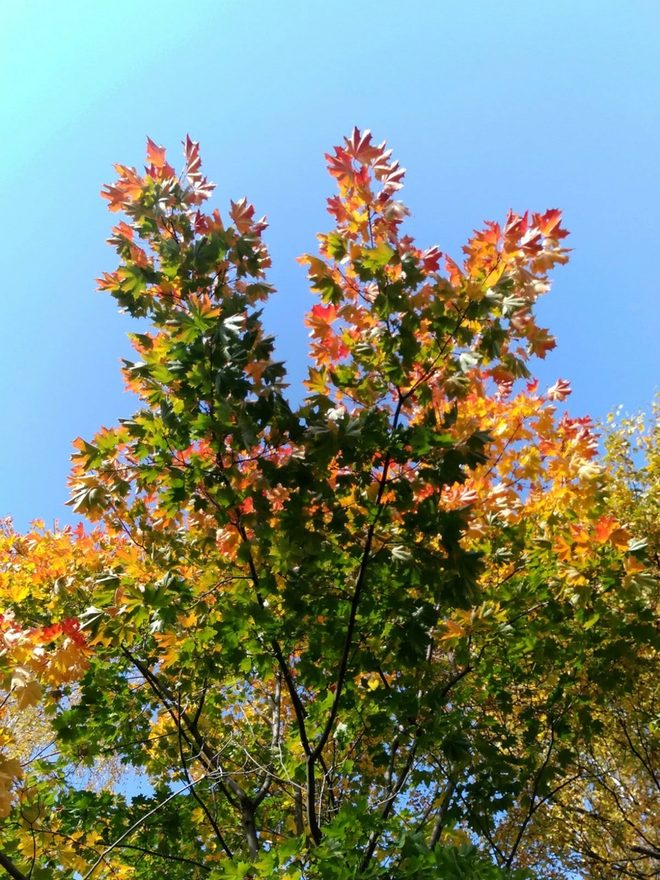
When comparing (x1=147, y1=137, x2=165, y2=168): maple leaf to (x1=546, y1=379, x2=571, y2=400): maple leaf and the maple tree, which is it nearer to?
the maple tree

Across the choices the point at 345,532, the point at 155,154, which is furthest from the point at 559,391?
the point at 155,154

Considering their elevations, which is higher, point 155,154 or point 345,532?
point 155,154

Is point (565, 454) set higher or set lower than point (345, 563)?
higher

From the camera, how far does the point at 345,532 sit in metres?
2.92

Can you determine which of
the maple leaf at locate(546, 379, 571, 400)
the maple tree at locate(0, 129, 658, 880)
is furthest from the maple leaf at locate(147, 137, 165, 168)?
the maple leaf at locate(546, 379, 571, 400)

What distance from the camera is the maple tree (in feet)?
8.78

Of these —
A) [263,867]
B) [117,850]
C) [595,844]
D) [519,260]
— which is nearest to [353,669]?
[263,867]

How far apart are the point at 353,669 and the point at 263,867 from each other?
3.41 ft

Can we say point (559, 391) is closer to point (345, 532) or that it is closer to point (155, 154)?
point (345, 532)

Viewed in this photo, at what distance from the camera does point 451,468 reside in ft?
8.63

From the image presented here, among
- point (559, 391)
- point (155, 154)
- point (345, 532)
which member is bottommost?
point (345, 532)

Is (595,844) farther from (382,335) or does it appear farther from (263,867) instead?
(382,335)

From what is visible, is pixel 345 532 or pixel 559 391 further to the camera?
pixel 559 391

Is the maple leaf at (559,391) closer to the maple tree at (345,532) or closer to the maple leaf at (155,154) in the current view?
the maple tree at (345,532)
